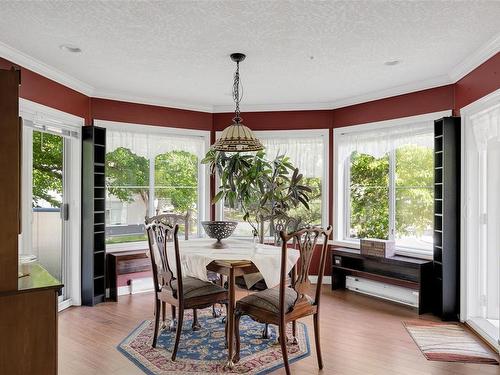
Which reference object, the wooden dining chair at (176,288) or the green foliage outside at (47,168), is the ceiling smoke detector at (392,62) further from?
the green foliage outside at (47,168)

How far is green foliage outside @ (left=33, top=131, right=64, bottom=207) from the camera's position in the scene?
4.05 metres

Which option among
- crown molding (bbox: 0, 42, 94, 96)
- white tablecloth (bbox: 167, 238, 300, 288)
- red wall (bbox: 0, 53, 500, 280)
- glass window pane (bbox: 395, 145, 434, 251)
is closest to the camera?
white tablecloth (bbox: 167, 238, 300, 288)

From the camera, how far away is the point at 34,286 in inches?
83.1

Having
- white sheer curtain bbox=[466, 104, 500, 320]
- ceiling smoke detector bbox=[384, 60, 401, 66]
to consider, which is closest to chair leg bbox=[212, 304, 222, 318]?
white sheer curtain bbox=[466, 104, 500, 320]

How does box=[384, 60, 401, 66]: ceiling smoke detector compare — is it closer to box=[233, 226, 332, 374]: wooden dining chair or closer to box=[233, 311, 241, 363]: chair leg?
box=[233, 226, 332, 374]: wooden dining chair

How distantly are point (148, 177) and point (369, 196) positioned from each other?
9.84 ft

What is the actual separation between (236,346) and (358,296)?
7.94 ft

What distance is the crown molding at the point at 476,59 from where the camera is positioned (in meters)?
3.14

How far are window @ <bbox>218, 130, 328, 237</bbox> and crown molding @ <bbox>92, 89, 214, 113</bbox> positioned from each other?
982 mm

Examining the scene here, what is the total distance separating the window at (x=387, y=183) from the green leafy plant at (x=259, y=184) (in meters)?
0.72

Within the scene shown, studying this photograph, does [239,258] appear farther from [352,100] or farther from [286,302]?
[352,100]

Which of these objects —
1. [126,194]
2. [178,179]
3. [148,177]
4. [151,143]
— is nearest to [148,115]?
[151,143]

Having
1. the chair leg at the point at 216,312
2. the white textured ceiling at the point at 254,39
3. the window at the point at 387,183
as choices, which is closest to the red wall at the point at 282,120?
the window at the point at 387,183

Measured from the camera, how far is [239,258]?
3.01 meters
